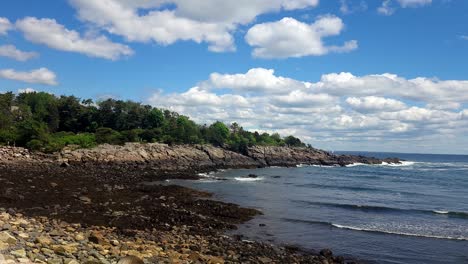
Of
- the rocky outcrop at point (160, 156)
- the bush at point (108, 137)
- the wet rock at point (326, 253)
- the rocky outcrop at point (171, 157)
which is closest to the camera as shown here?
the wet rock at point (326, 253)

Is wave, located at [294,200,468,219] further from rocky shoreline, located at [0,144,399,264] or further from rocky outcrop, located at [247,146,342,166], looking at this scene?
rocky outcrop, located at [247,146,342,166]

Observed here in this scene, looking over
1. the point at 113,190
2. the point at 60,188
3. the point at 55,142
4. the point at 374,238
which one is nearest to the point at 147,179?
the point at 113,190

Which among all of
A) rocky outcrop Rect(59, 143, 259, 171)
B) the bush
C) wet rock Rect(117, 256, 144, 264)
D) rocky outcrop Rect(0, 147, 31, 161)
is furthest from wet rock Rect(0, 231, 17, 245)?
the bush

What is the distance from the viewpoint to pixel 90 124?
331 feet

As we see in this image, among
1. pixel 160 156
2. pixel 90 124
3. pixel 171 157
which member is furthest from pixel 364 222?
pixel 90 124

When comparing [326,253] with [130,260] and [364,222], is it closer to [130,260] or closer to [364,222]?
[130,260]

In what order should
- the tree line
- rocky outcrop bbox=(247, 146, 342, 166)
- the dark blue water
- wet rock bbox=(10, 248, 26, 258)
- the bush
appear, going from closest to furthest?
wet rock bbox=(10, 248, 26, 258), the dark blue water, the tree line, the bush, rocky outcrop bbox=(247, 146, 342, 166)

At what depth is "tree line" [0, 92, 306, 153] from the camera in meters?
72.2

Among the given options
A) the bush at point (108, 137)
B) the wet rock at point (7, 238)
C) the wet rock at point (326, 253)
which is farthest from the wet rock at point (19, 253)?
the bush at point (108, 137)

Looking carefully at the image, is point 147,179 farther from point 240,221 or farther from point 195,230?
point 195,230

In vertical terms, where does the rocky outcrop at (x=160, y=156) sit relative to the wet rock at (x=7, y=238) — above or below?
above

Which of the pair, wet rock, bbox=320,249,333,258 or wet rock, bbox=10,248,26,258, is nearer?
wet rock, bbox=10,248,26,258

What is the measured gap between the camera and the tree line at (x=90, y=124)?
72188 millimetres

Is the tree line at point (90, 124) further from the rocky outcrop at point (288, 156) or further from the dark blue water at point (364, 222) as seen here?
the dark blue water at point (364, 222)
